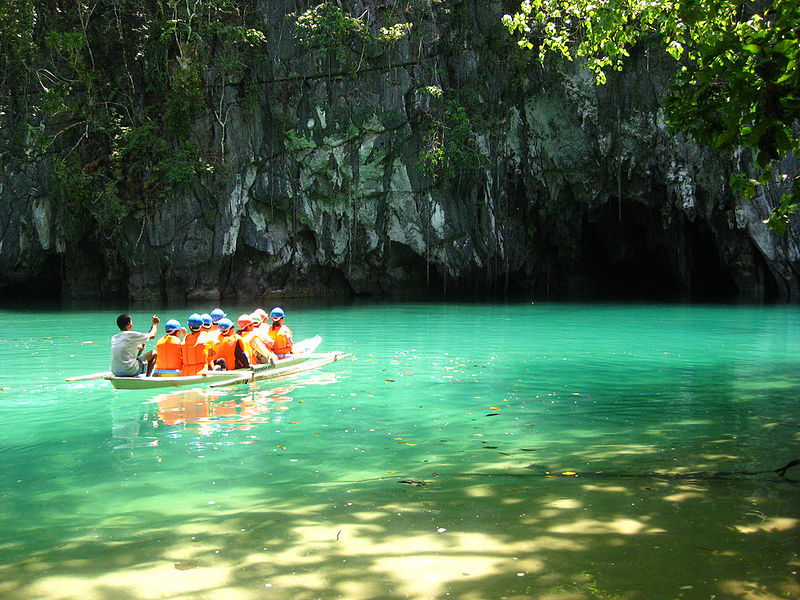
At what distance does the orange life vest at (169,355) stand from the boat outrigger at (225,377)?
0.30 m

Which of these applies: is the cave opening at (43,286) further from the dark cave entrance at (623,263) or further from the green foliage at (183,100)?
the dark cave entrance at (623,263)

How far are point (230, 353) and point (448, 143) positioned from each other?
18075mm

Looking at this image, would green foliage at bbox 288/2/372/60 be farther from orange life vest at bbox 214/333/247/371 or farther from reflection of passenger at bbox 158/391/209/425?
reflection of passenger at bbox 158/391/209/425

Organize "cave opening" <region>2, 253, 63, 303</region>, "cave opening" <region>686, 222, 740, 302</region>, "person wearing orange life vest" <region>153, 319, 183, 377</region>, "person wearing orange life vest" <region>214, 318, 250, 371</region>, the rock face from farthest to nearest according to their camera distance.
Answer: "cave opening" <region>686, 222, 740, 302</region> → "cave opening" <region>2, 253, 63, 303</region> → the rock face → "person wearing orange life vest" <region>214, 318, 250, 371</region> → "person wearing orange life vest" <region>153, 319, 183, 377</region>

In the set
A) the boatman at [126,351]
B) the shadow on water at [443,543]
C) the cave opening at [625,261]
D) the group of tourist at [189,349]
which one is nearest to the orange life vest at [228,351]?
the group of tourist at [189,349]

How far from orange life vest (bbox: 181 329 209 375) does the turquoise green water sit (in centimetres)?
60

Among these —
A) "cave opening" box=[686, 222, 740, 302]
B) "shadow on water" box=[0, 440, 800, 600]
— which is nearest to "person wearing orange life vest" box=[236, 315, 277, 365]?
"shadow on water" box=[0, 440, 800, 600]

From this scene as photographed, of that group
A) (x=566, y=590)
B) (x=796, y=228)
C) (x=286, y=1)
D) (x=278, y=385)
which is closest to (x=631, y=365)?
(x=278, y=385)

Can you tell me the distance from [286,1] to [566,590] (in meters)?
27.4

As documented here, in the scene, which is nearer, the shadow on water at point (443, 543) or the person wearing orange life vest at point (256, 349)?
the shadow on water at point (443, 543)

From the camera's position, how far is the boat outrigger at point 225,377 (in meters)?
9.84

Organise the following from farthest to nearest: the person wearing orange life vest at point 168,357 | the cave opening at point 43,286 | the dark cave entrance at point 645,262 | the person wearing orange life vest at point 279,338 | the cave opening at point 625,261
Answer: the cave opening at point 625,261 < the dark cave entrance at point 645,262 < the cave opening at point 43,286 < the person wearing orange life vest at point 279,338 < the person wearing orange life vest at point 168,357

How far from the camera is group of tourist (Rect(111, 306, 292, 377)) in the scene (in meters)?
9.92

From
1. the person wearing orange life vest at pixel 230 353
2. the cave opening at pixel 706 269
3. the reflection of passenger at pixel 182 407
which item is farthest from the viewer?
the cave opening at pixel 706 269
